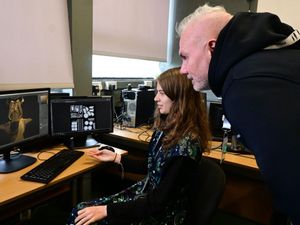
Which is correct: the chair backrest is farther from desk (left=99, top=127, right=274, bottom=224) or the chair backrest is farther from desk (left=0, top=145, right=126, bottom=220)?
desk (left=99, top=127, right=274, bottom=224)

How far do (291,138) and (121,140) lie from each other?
194 centimetres

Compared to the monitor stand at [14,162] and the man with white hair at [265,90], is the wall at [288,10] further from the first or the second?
the monitor stand at [14,162]

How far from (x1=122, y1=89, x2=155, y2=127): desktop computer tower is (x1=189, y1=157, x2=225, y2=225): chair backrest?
4.63 ft

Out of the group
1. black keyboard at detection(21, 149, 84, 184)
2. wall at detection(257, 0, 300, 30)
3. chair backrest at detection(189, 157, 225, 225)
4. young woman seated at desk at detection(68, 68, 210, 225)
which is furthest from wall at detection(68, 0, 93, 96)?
wall at detection(257, 0, 300, 30)

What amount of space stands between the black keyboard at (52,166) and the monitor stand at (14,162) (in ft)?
0.35

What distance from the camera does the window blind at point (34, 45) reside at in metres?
1.96

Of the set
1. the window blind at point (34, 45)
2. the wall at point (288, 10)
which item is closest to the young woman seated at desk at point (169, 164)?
the window blind at point (34, 45)

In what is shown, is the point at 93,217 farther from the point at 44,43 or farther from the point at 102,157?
the point at 44,43

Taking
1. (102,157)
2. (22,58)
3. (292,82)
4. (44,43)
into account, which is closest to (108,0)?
(44,43)

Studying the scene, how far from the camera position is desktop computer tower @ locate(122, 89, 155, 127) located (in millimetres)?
2641

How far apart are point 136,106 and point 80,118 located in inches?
29.0

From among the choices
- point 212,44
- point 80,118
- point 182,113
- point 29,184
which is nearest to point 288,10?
point 182,113

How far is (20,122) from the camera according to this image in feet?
5.35

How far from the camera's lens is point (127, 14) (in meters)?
3.00
